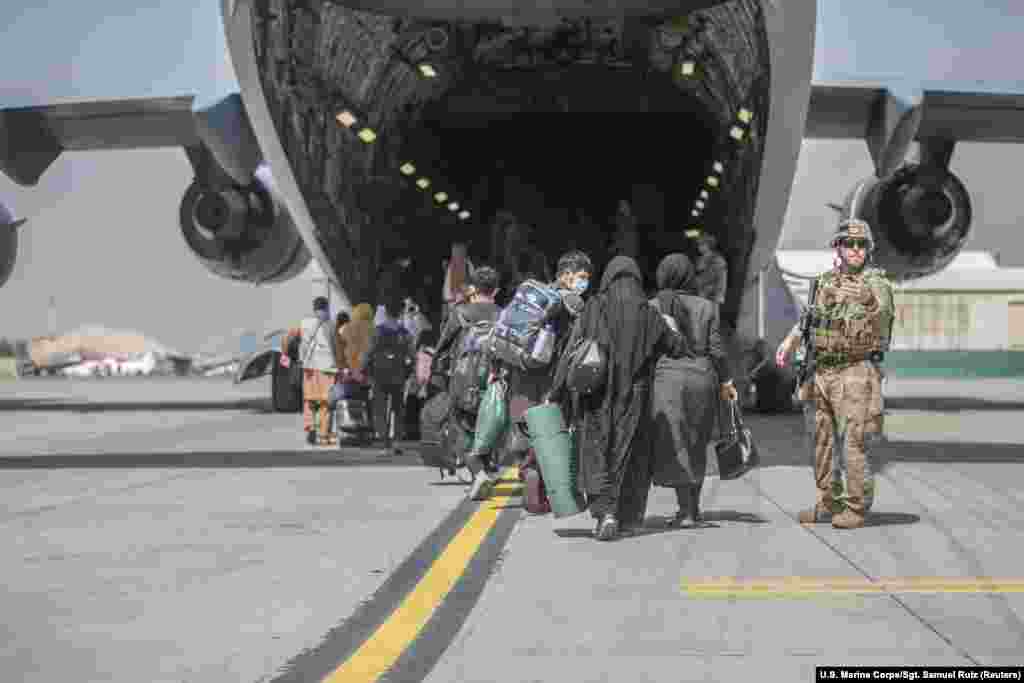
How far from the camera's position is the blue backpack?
9.85 m

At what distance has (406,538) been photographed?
357 inches

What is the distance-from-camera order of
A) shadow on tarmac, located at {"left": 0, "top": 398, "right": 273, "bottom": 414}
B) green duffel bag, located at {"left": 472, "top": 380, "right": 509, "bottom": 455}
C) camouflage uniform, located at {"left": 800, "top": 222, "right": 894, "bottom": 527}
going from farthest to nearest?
1. shadow on tarmac, located at {"left": 0, "top": 398, "right": 273, "bottom": 414}
2. green duffel bag, located at {"left": 472, "top": 380, "right": 509, "bottom": 455}
3. camouflage uniform, located at {"left": 800, "top": 222, "right": 894, "bottom": 527}

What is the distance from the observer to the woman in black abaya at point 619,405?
8.97 m

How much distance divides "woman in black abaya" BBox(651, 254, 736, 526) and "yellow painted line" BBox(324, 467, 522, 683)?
1.11m

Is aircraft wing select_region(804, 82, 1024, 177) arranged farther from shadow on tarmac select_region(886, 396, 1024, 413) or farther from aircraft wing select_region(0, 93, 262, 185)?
aircraft wing select_region(0, 93, 262, 185)

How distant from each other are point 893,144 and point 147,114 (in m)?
9.56

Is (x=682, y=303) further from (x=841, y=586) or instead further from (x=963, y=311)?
(x=963, y=311)

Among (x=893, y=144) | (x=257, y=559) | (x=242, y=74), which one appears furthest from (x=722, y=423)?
(x=893, y=144)

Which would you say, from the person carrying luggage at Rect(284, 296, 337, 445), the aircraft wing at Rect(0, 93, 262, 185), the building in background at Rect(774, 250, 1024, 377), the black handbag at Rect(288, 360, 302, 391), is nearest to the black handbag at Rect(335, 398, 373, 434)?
the person carrying luggage at Rect(284, 296, 337, 445)

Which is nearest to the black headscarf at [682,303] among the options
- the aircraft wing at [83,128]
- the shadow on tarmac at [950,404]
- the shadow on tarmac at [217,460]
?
the shadow on tarmac at [217,460]

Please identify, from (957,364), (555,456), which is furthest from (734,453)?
(957,364)

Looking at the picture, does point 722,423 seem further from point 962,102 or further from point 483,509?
point 962,102

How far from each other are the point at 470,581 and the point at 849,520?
2.75 metres

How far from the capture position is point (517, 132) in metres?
22.7
